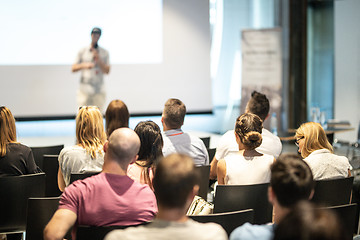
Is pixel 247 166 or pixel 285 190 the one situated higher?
pixel 285 190

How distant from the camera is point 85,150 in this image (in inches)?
130

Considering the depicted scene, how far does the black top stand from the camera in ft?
10.4

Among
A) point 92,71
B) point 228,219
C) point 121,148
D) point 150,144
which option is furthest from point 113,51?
point 228,219

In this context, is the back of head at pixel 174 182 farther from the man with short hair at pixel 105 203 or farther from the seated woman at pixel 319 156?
the seated woman at pixel 319 156

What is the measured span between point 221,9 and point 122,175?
24.9ft

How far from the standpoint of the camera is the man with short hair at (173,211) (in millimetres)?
1571

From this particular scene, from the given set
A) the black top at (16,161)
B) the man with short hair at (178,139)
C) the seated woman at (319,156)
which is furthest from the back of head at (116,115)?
the seated woman at (319,156)

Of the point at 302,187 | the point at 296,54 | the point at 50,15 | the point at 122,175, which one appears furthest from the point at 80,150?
the point at 296,54

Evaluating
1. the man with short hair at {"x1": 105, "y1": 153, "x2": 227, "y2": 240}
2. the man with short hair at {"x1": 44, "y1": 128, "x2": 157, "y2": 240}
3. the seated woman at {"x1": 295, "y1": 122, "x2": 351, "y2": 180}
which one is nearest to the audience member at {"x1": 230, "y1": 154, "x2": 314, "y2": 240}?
the man with short hair at {"x1": 105, "y1": 153, "x2": 227, "y2": 240}

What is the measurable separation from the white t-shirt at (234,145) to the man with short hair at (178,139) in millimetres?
121

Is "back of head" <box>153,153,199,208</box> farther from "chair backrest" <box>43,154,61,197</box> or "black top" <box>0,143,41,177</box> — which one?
"chair backrest" <box>43,154,61,197</box>

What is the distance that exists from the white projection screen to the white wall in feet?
7.90

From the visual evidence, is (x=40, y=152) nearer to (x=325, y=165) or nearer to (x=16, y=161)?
(x=16, y=161)

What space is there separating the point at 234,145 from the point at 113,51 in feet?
17.7
